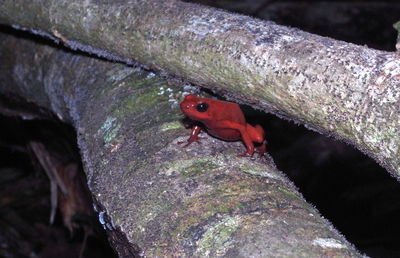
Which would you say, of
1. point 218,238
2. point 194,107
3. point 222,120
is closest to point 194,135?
point 194,107

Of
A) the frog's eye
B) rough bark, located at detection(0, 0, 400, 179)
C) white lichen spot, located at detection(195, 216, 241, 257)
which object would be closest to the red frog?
the frog's eye

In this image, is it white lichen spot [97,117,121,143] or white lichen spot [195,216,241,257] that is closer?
white lichen spot [195,216,241,257]

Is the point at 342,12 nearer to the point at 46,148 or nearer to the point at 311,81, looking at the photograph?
the point at 46,148

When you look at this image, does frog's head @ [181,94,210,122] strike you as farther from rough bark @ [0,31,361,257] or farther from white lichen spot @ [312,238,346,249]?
white lichen spot @ [312,238,346,249]

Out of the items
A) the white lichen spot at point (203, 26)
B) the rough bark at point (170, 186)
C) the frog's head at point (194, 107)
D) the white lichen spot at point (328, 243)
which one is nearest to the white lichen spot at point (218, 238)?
the rough bark at point (170, 186)

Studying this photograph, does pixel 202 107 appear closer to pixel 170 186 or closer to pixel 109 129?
pixel 109 129

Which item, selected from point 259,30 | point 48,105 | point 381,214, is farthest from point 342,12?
point 259,30

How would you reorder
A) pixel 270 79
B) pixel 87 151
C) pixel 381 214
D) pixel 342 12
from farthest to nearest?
pixel 342 12 < pixel 381 214 < pixel 87 151 < pixel 270 79
